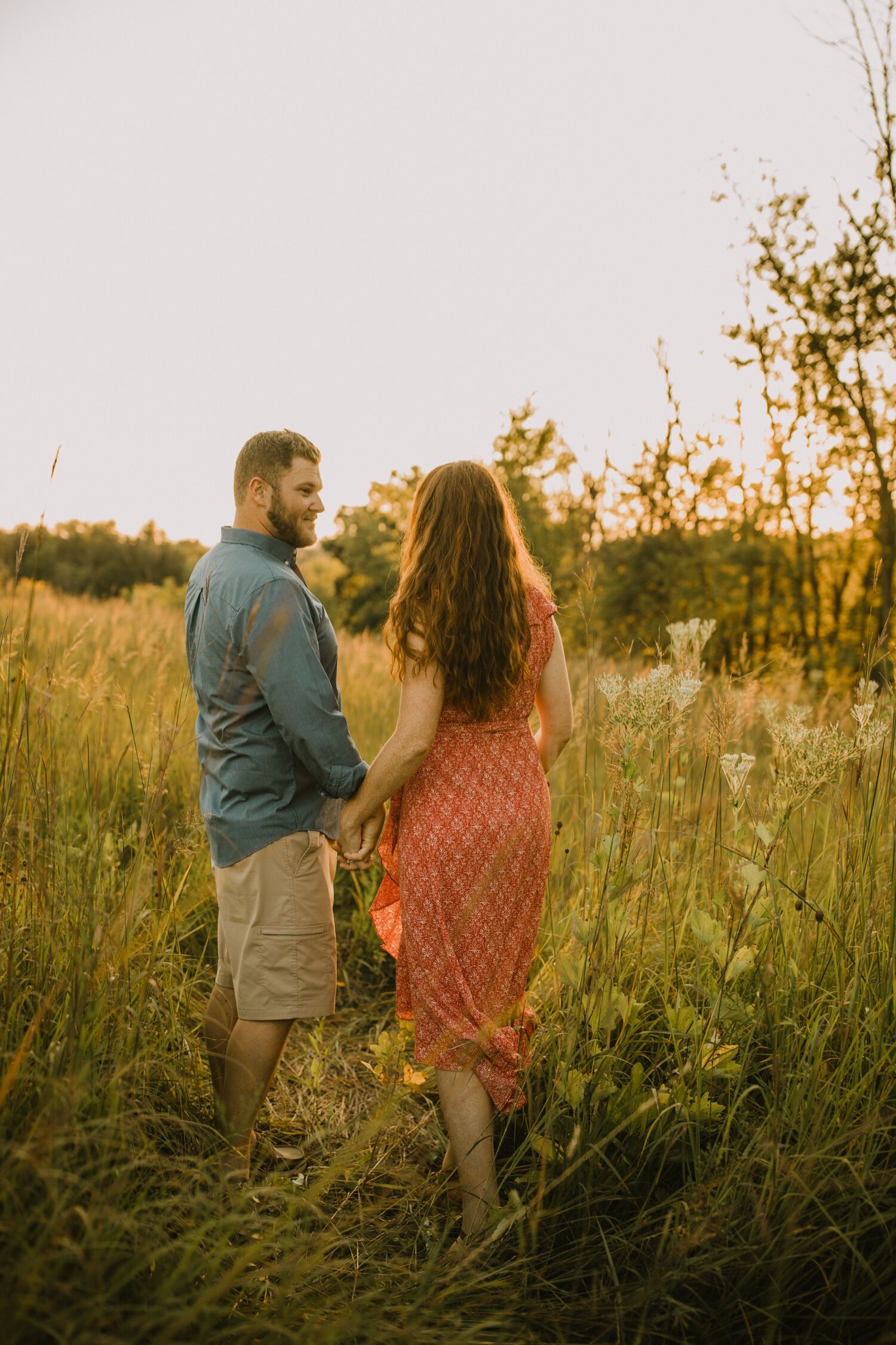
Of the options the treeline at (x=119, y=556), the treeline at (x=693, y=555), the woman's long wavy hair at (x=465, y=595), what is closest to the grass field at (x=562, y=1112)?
the woman's long wavy hair at (x=465, y=595)

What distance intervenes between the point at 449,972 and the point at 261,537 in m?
1.38

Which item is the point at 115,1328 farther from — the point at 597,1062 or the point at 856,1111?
the point at 856,1111

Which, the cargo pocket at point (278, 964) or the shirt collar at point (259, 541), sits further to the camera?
the shirt collar at point (259, 541)

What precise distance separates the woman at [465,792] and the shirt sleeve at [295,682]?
140 mm

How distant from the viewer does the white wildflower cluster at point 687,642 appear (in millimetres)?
2586

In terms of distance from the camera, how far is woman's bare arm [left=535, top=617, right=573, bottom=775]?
2.57 meters

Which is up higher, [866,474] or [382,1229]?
[866,474]

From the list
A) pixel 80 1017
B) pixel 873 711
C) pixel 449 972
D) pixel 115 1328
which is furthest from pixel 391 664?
pixel 115 1328

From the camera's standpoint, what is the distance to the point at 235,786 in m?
2.42

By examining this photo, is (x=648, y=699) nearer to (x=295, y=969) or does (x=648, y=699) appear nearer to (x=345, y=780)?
(x=345, y=780)

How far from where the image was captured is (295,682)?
2.34 meters

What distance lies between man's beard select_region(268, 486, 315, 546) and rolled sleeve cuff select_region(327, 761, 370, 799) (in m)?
0.68

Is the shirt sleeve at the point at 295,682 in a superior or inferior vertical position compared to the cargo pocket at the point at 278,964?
superior

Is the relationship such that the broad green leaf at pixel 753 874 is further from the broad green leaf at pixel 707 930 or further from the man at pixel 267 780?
the man at pixel 267 780
